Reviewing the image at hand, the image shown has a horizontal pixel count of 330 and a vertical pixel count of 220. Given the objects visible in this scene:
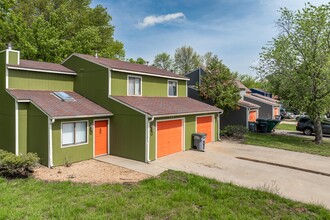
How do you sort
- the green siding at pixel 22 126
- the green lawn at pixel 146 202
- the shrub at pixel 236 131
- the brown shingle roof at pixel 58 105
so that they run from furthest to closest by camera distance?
the shrub at pixel 236 131, the green siding at pixel 22 126, the brown shingle roof at pixel 58 105, the green lawn at pixel 146 202

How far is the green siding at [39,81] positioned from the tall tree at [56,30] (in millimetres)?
7730

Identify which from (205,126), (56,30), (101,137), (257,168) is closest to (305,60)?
(205,126)

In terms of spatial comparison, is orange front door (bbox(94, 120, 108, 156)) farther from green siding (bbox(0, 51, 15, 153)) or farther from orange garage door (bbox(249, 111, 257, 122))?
orange garage door (bbox(249, 111, 257, 122))

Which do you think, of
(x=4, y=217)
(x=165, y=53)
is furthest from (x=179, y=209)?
(x=165, y=53)

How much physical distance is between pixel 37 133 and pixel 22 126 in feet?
3.86

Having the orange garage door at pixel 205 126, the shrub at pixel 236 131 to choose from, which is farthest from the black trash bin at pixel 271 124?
the orange garage door at pixel 205 126

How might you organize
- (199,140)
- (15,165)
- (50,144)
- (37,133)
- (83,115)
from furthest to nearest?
(199,140)
(83,115)
(37,133)
(50,144)
(15,165)

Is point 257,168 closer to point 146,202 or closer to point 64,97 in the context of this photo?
point 146,202

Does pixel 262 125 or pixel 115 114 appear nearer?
pixel 115 114

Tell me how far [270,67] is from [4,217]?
19.3 metres

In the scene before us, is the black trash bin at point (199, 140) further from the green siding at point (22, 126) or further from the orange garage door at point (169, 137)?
the green siding at point (22, 126)

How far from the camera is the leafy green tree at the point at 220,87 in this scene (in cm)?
2009

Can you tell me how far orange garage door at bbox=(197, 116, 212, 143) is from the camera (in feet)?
52.7

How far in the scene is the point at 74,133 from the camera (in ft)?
37.7
